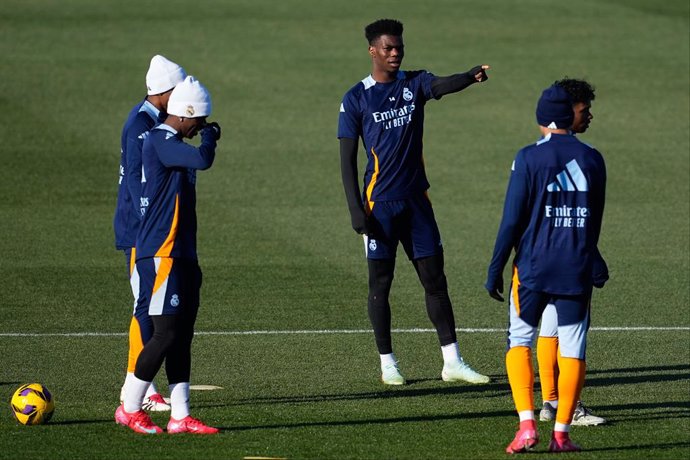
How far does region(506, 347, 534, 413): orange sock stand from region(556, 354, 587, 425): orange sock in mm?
181

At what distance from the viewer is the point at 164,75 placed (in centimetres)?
933

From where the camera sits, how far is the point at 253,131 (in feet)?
77.5

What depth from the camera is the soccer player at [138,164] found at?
922cm

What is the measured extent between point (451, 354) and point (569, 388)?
2.82m

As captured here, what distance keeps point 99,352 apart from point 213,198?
8.07 meters

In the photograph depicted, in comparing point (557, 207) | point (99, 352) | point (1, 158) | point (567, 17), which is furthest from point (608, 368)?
point (567, 17)

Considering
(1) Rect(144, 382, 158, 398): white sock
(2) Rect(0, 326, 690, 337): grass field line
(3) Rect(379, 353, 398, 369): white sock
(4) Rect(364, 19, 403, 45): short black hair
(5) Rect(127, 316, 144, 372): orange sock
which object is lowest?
(1) Rect(144, 382, 158, 398): white sock

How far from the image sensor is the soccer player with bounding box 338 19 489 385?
10.5m

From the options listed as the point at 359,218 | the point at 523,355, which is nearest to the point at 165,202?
the point at 359,218

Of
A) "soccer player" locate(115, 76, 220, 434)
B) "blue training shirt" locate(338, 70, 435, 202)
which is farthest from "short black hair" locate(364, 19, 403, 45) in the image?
"soccer player" locate(115, 76, 220, 434)

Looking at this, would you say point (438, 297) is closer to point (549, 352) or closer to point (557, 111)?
point (549, 352)

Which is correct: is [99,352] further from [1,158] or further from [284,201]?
[1,158]

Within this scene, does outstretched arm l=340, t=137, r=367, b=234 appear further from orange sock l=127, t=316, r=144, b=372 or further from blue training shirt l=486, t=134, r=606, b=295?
blue training shirt l=486, t=134, r=606, b=295

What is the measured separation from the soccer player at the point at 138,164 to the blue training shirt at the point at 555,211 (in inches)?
108
